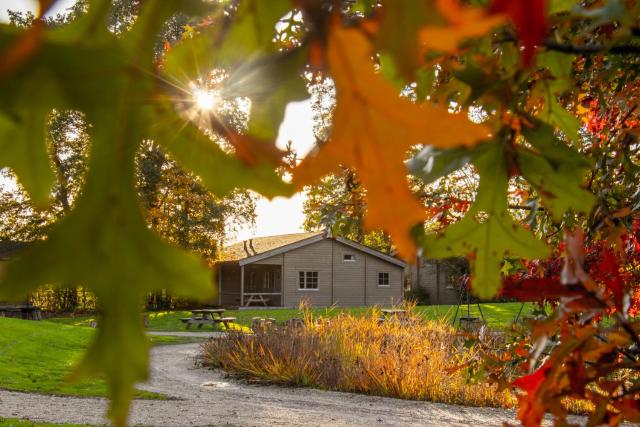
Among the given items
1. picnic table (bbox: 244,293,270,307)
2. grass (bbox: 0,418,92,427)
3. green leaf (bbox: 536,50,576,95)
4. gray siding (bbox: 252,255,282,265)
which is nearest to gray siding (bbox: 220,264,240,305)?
picnic table (bbox: 244,293,270,307)

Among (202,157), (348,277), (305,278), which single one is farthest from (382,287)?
(202,157)

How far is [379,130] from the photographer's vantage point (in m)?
0.29

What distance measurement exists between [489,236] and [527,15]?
24.7 inches

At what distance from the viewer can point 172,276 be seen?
1.26ft

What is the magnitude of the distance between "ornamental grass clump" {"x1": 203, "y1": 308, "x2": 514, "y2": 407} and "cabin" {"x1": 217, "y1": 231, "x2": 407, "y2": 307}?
1747cm

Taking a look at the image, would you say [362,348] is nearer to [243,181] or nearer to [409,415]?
[409,415]

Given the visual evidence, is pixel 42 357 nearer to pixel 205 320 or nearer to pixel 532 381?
pixel 205 320

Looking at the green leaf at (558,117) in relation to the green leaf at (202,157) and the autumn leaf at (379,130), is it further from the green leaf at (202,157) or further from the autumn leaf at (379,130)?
the autumn leaf at (379,130)

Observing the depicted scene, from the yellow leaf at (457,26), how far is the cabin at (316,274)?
28.8m

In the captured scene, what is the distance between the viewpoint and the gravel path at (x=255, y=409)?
23.1ft

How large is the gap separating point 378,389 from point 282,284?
2158 centimetres

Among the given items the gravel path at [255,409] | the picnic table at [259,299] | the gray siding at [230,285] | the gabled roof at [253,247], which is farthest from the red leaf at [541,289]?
the gray siding at [230,285]

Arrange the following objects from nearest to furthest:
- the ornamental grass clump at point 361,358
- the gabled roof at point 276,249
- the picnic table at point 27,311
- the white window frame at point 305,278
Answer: the ornamental grass clump at point 361,358
the picnic table at point 27,311
the gabled roof at point 276,249
the white window frame at point 305,278

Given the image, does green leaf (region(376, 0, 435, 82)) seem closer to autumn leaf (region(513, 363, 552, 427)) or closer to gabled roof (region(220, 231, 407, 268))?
autumn leaf (region(513, 363, 552, 427))
